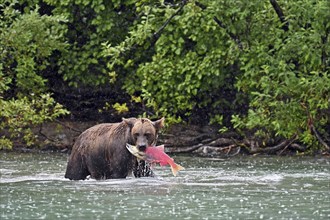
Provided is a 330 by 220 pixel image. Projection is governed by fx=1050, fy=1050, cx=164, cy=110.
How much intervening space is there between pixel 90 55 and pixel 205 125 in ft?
8.60

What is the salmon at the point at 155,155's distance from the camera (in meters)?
13.4

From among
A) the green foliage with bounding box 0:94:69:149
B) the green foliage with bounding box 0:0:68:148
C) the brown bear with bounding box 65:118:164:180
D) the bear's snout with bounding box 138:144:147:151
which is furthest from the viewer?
the green foliage with bounding box 0:0:68:148

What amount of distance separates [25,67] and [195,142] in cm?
344

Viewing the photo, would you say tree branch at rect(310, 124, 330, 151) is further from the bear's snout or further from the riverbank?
the bear's snout

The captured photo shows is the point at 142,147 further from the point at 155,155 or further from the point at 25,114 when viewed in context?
the point at 25,114

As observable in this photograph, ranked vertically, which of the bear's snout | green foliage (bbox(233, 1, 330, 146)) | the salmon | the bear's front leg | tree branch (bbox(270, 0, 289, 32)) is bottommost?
the bear's front leg

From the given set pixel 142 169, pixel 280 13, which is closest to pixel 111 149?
pixel 142 169

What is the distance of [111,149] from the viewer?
45.8ft

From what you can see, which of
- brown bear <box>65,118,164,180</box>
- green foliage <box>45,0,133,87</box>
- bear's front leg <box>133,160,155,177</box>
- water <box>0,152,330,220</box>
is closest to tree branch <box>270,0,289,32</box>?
water <box>0,152,330,220</box>

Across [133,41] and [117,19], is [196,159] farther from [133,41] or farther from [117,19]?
[117,19]

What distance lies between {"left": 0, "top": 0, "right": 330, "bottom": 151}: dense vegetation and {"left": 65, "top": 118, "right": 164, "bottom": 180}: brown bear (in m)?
3.41

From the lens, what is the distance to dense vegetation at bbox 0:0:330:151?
55.3 ft

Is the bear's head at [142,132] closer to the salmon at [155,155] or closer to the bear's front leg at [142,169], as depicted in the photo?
the salmon at [155,155]

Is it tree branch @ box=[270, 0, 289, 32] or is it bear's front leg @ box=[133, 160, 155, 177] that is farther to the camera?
tree branch @ box=[270, 0, 289, 32]
